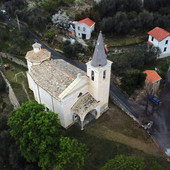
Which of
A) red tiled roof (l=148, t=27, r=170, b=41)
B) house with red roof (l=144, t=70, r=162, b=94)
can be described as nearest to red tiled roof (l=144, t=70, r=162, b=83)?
house with red roof (l=144, t=70, r=162, b=94)

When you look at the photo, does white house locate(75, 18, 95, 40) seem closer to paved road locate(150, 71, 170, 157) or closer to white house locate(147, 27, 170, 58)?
white house locate(147, 27, 170, 58)

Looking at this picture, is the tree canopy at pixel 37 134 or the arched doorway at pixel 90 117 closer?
the tree canopy at pixel 37 134

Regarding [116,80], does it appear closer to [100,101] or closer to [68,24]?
[100,101]

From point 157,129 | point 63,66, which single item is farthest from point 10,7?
point 157,129

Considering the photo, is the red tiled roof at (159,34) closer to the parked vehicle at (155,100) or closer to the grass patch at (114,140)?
the parked vehicle at (155,100)

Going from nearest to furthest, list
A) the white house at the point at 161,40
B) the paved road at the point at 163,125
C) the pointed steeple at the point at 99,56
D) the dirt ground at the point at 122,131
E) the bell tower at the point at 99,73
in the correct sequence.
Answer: the pointed steeple at the point at 99,56 < the bell tower at the point at 99,73 < the dirt ground at the point at 122,131 < the paved road at the point at 163,125 < the white house at the point at 161,40

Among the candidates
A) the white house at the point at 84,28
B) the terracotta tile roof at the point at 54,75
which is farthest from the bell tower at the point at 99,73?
the white house at the point at 84,28

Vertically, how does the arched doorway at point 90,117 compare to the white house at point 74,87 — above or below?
below
